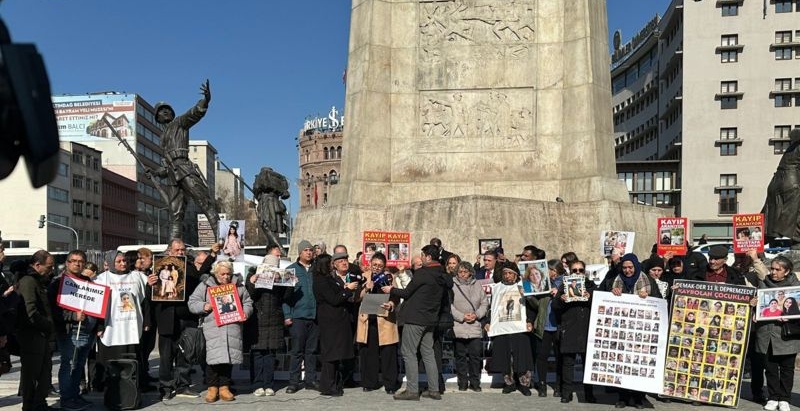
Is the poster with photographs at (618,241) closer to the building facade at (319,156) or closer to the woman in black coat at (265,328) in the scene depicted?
the woman in black coat at (265,328)

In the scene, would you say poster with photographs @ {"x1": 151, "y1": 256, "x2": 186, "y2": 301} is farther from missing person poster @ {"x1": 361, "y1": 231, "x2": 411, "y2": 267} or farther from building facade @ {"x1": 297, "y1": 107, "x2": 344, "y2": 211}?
building facade @ {"x1": 297, "y1": 107, "x2": 344, "y2": 211}

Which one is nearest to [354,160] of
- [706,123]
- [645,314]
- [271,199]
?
[271,199]

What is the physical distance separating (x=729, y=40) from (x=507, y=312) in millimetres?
73205

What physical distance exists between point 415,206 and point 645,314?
713cm

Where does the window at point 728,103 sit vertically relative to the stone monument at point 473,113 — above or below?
above

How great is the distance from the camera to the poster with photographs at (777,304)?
10422 mm

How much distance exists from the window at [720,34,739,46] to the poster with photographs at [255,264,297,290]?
74.1 meters

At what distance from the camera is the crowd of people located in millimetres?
10711

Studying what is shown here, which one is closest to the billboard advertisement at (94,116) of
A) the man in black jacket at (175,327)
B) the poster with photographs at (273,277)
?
the man in black jacket at (175,327)

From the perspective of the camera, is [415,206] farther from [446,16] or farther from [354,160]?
[446,16]

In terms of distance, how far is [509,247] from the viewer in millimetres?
16438

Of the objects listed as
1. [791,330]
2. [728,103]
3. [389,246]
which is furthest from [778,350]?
[728,103]

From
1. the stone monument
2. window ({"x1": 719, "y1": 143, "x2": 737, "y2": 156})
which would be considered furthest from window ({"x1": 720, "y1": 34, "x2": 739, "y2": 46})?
the stone monument

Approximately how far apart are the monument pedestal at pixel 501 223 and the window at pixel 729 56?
65.6m
